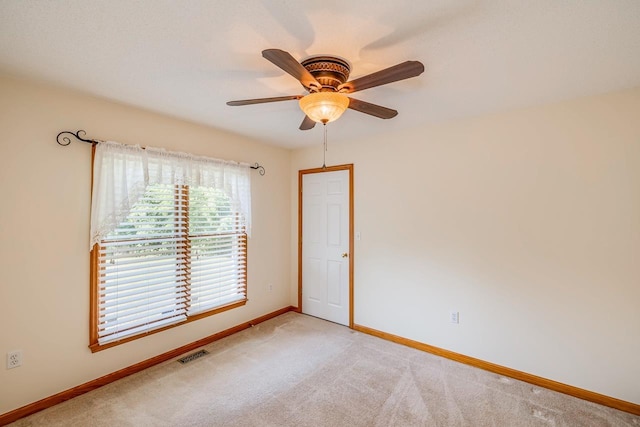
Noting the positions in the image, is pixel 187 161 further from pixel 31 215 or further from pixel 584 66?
pixel 584 66

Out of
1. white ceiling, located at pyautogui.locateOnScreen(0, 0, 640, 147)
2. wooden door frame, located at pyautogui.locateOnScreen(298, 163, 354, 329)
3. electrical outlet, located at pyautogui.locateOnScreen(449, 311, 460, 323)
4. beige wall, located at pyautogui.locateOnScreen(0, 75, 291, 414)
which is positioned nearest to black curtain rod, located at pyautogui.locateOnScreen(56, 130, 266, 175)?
beige wall, located at pyautogui.locateOnScreen(0, 75, 291, 414)

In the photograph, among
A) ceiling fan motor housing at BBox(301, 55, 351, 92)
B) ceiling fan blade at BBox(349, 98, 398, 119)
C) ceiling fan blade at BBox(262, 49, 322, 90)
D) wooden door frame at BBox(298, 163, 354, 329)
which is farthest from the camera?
wooden door frame at BBox(298, 163, 354, 329)

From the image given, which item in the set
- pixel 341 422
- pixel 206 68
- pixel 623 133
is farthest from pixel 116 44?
pixel 623 133

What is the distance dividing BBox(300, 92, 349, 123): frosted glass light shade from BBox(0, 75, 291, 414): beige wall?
72.2 inches

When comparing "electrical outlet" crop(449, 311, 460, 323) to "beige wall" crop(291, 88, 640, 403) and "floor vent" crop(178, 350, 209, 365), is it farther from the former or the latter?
"floor vent" crop(178, 350, 209, 365)

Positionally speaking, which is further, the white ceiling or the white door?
the white door

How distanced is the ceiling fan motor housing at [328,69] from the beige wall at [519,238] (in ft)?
3.99

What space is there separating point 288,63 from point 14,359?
2.71 metres

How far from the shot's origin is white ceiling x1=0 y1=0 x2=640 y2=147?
52.4 inches

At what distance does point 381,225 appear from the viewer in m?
3.33

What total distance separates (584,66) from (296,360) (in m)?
3.20

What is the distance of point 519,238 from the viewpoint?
2529 mm

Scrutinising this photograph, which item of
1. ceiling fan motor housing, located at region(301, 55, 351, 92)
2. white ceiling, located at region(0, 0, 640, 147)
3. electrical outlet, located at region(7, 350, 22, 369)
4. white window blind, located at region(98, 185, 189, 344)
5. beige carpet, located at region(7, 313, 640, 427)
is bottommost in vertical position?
beige carpet, located at region(7, 313, 640, 427)

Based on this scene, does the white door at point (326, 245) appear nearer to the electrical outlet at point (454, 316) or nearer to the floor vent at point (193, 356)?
the electrical outlet at point (454, 316)
